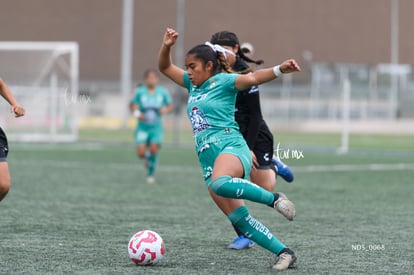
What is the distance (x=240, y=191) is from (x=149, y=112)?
1026cm

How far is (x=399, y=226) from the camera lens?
10.5 meters

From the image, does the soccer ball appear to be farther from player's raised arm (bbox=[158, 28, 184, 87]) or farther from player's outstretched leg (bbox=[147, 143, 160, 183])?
player's outstretched leg (bbox=[147, 143, 160, 183])

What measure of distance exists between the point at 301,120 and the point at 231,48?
36713 mm

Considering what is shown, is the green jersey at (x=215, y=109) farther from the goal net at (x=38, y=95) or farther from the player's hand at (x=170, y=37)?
the goal net at (x=38, y=95)

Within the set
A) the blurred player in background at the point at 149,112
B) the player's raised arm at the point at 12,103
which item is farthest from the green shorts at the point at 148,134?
the player's raised arm at the point at 12,103

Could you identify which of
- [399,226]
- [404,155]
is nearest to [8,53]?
[404,155]

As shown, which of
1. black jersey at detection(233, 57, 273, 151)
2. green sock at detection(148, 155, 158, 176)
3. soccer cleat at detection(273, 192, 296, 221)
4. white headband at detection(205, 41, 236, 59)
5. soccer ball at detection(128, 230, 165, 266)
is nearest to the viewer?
soccer cleat at detection(273, 192, 296, 221)

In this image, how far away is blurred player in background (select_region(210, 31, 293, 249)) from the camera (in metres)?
8.64

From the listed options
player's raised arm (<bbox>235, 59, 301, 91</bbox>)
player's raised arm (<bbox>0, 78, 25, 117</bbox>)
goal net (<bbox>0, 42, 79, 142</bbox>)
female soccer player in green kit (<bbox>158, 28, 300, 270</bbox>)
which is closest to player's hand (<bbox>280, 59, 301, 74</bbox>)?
player's raised arm (<bbox>235, 59, 301, 91</bbox>)

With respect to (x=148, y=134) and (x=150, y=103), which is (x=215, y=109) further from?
(x=148, y=134)

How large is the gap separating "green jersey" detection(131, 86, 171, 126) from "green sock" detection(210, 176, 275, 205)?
33.0 ft

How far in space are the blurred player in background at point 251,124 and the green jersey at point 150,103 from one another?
781 cm

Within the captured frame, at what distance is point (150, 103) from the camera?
1733 centimetres

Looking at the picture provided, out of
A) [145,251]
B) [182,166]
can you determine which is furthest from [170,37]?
[182,166]
